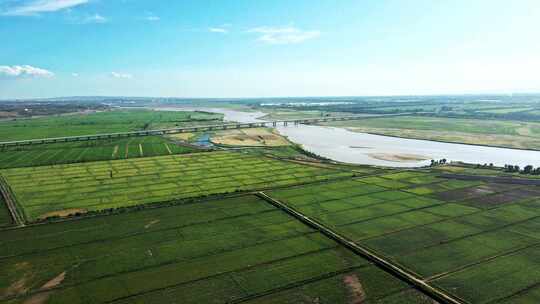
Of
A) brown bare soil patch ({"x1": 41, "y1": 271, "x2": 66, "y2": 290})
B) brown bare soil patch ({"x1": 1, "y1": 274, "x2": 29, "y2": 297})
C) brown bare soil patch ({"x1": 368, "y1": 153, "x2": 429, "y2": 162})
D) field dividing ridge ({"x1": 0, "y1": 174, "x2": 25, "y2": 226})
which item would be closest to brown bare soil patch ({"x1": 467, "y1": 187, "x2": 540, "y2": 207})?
brown bare soil patch ({"x1": 368, "y1": 153, "x2": 429, "y2": 162})

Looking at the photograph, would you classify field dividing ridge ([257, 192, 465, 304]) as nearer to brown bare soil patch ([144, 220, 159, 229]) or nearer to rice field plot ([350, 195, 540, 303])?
rice field plot ([350, 195, 540, 303])

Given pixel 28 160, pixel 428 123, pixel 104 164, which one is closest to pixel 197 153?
pixel 104 164

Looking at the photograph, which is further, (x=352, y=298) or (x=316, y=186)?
(x=316, y=186)

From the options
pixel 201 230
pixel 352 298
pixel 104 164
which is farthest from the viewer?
pixel 104 164

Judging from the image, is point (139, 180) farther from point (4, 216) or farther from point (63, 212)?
point (4, 216)

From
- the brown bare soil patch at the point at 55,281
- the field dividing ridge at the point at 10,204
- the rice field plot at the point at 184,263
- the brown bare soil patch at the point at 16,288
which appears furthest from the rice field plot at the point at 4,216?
the brown bare soil patch at the point at 55,281

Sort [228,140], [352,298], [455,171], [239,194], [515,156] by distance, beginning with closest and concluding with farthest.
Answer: [352,298]
[239,194]
[455,171]
[515,156]
[228,140]

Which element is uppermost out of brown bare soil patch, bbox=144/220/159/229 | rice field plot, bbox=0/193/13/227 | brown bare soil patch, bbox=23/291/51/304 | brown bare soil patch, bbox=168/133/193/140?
brown bare soil patch, bbox=168/133/193/140

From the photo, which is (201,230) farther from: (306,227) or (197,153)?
(197,153)
